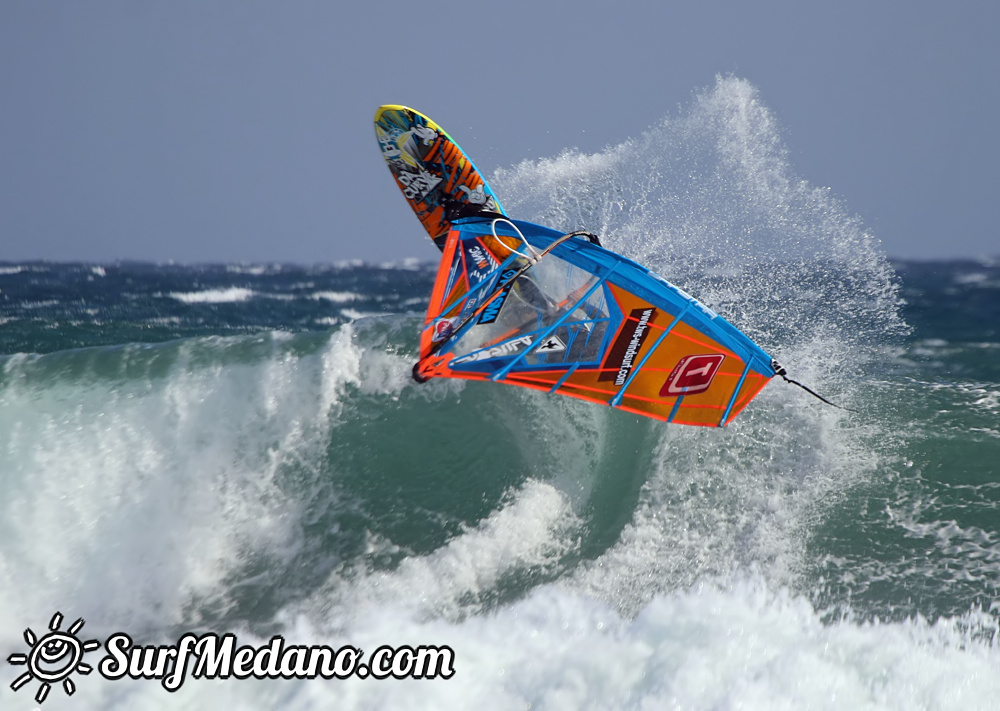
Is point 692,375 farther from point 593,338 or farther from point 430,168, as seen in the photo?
point 430,168

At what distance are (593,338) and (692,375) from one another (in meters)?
0.75

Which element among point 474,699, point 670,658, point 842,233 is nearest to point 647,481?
point 670,658

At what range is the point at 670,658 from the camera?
12.2ft

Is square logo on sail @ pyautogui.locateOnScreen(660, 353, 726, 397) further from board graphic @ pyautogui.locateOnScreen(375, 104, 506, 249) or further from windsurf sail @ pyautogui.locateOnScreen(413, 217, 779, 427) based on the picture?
board graphic @ pyautogui.locateOnScreen(375, 104, 506, 249)

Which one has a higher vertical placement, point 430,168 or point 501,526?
point 430,168

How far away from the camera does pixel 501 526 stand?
510 centimetres

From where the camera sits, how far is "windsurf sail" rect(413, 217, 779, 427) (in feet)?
15.5

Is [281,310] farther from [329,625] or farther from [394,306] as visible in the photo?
[329,625]

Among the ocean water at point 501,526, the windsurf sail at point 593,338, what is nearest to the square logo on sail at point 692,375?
the windsurf sail at point 593,338

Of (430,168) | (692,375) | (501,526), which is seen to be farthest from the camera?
(430,168)

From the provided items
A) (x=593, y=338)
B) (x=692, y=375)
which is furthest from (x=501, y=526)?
(x=692, y=375)

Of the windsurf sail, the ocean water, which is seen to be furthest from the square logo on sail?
the ocean water

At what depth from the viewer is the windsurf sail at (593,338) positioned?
471cm

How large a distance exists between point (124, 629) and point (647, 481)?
388 cm
